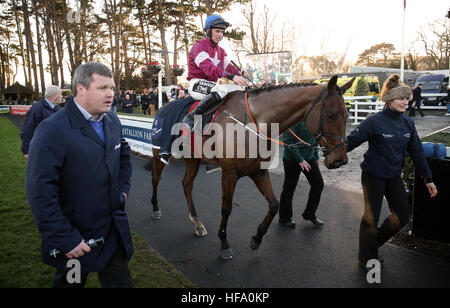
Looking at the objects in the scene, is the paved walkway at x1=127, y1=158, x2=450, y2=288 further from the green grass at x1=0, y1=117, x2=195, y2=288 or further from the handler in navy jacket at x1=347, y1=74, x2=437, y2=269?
the handler in navy jacket at x1=347, y1=74, x2=437, y2=269

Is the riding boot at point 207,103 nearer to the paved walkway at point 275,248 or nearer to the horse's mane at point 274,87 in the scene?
the horse's mane at point 274,87

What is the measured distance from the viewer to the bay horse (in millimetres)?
3285

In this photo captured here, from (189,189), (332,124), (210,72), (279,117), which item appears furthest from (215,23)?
(189,189)

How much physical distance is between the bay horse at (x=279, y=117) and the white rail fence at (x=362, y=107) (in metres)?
10.4

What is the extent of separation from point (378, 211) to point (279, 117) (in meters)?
1.57

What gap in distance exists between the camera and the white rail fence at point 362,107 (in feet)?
50.3

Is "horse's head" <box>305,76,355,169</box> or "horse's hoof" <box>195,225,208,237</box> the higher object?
"horse's head" <box>305,76,355,169</box>

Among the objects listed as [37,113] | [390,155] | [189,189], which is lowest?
[189,189]

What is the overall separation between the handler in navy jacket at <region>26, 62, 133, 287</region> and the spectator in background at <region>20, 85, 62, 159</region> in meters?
4.23

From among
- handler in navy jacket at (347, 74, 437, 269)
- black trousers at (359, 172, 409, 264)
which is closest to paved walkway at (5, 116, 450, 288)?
black trousers at (359, 172, 409, 264)

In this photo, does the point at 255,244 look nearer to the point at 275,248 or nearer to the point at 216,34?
the point at 275,248

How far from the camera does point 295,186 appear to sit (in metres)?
4.75

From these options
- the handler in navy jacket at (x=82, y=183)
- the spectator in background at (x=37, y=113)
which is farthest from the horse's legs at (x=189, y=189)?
the spectator in background at (x=37, y=113)
